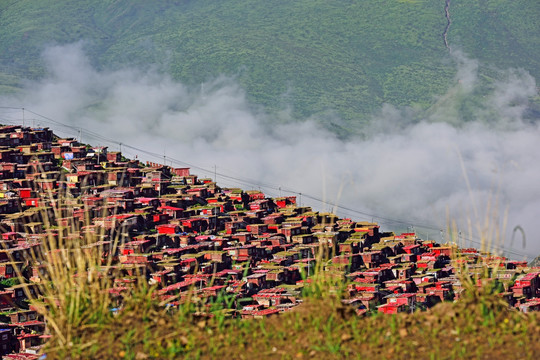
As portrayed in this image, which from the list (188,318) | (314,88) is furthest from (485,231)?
(314,88)

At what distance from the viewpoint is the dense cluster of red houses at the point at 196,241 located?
35.1 metres

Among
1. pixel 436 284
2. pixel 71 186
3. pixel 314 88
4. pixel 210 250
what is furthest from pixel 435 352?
pixel 314 88

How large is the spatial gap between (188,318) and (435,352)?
198 cm

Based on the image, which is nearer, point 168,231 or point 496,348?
point 496,348

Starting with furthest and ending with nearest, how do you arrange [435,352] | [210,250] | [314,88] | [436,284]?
[314,88], [210,250], [436,284], [435,352]

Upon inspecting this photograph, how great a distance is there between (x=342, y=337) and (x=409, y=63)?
19540cm

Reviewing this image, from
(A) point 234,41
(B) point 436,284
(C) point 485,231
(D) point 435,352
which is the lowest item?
(D) point 435,352

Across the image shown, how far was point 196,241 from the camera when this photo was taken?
47188 mm

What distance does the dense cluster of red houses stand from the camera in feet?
115

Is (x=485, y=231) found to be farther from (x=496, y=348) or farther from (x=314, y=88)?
(x=314, y=88)

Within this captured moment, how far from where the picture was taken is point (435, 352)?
7023mm

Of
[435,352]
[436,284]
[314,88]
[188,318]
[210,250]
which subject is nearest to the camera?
[435,352]

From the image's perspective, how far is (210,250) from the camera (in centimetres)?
4541

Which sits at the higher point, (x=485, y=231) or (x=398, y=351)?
(x=485, y=231)
